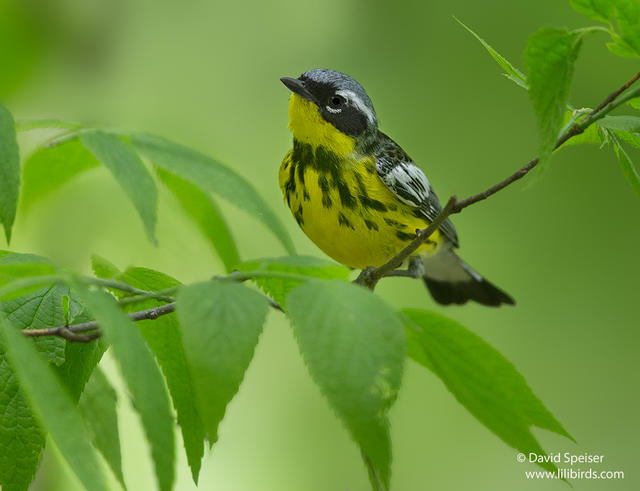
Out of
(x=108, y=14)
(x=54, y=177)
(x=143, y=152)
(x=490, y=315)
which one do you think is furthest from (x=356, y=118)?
(x=108, y=14)

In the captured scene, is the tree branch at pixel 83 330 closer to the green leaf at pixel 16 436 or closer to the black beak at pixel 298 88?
the green leaf at pixel 16 436

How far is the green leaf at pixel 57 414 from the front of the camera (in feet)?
2.97

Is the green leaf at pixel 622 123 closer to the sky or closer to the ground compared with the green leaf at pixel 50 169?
closer to the sky

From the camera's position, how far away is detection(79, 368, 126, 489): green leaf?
160 cm

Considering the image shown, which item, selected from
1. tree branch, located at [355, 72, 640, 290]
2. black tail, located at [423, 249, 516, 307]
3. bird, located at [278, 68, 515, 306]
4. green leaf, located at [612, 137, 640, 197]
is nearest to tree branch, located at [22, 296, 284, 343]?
tree branch, located at [355, 72, 640, 290]

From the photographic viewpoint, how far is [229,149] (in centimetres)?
574

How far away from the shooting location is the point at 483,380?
1115 millimetres

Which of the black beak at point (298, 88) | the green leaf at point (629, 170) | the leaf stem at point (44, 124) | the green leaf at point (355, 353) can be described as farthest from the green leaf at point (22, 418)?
the black beak at point (298, 88)

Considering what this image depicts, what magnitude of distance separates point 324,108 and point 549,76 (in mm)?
2266

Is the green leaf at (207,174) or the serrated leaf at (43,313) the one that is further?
the serrated leaf at (43,313)

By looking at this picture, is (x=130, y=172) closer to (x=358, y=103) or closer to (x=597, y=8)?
(x=597, y=8)

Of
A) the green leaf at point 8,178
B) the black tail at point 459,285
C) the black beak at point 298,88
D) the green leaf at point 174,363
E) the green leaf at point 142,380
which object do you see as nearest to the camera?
the green leaf at point 142,380

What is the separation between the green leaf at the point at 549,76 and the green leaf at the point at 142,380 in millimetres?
650

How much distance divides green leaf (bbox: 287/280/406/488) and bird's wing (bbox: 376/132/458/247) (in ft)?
7.98
